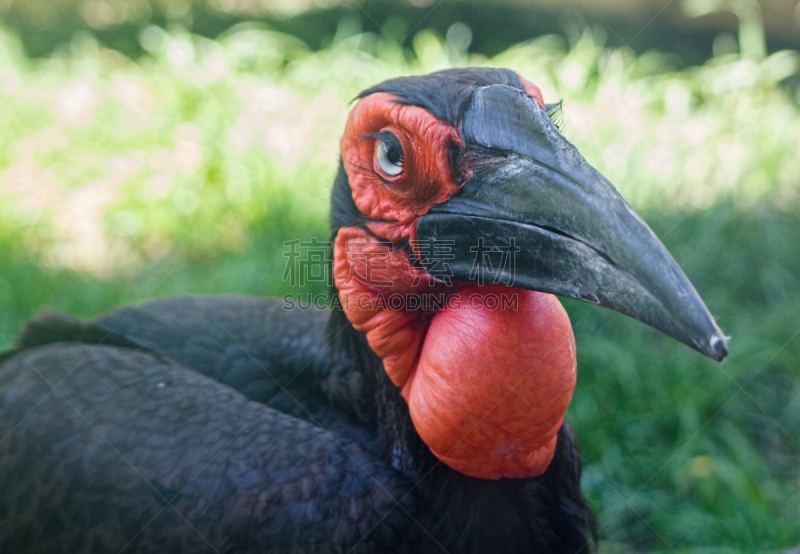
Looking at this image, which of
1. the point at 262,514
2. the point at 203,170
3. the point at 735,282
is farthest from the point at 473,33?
the point at 262,514

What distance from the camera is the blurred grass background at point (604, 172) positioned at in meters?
3.10

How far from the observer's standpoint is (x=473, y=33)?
674 centimetres

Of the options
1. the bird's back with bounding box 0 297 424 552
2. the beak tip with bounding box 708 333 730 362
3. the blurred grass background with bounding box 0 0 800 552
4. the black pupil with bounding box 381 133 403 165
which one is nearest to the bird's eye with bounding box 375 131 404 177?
the black pupil with bounding box 381 133 403 165

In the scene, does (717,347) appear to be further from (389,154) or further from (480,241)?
(389,154)

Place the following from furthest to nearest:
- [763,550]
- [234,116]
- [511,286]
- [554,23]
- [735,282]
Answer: [554,23], [234,116], [735,282], [763,550], [511,286]

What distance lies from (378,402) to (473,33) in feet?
18.2

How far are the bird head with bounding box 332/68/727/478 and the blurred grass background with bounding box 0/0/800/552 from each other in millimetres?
1488

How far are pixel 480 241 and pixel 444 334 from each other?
0.27 m

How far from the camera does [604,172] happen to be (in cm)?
418


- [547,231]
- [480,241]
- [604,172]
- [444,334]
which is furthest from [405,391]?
[604,172]

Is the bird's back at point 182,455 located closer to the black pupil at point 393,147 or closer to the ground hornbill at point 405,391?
the ground hornbill at point 405,391

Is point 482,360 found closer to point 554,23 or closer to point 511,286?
point 511,286

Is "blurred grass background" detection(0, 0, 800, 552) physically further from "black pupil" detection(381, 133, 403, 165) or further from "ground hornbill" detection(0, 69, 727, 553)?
"black pupil" detection(381, 133, 403, 165)

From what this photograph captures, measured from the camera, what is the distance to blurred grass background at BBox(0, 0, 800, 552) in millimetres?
3102
